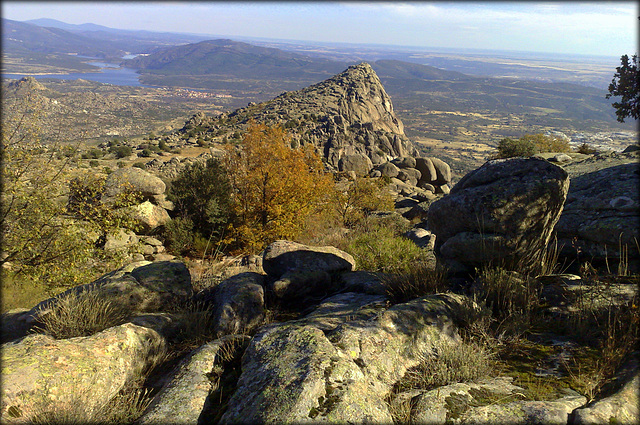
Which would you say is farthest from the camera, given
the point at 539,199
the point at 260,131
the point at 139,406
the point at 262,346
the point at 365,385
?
the point at 260,131

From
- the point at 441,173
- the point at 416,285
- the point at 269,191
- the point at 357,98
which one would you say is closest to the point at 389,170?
the point at 441,173

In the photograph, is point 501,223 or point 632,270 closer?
point 632,270

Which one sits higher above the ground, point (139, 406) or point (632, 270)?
point (632, 270)

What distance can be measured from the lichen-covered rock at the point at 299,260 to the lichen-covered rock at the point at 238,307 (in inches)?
51.5

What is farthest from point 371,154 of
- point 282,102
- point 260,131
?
point 260,131

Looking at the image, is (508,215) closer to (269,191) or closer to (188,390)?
(188,390)

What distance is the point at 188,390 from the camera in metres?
3.50

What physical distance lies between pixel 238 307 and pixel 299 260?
244 centimetres

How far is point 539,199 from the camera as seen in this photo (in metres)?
5.49

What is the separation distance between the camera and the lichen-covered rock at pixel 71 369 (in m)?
3.23

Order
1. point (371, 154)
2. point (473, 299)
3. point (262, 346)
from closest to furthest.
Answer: point (262, 346), point (473, 299), point (371, 154)

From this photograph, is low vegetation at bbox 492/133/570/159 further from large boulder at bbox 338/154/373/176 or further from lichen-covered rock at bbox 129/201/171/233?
lichen-covered rock at bbox 129/201/171/233

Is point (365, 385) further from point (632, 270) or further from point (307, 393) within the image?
point (632, 270)

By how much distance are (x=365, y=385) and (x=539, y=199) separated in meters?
4.40
